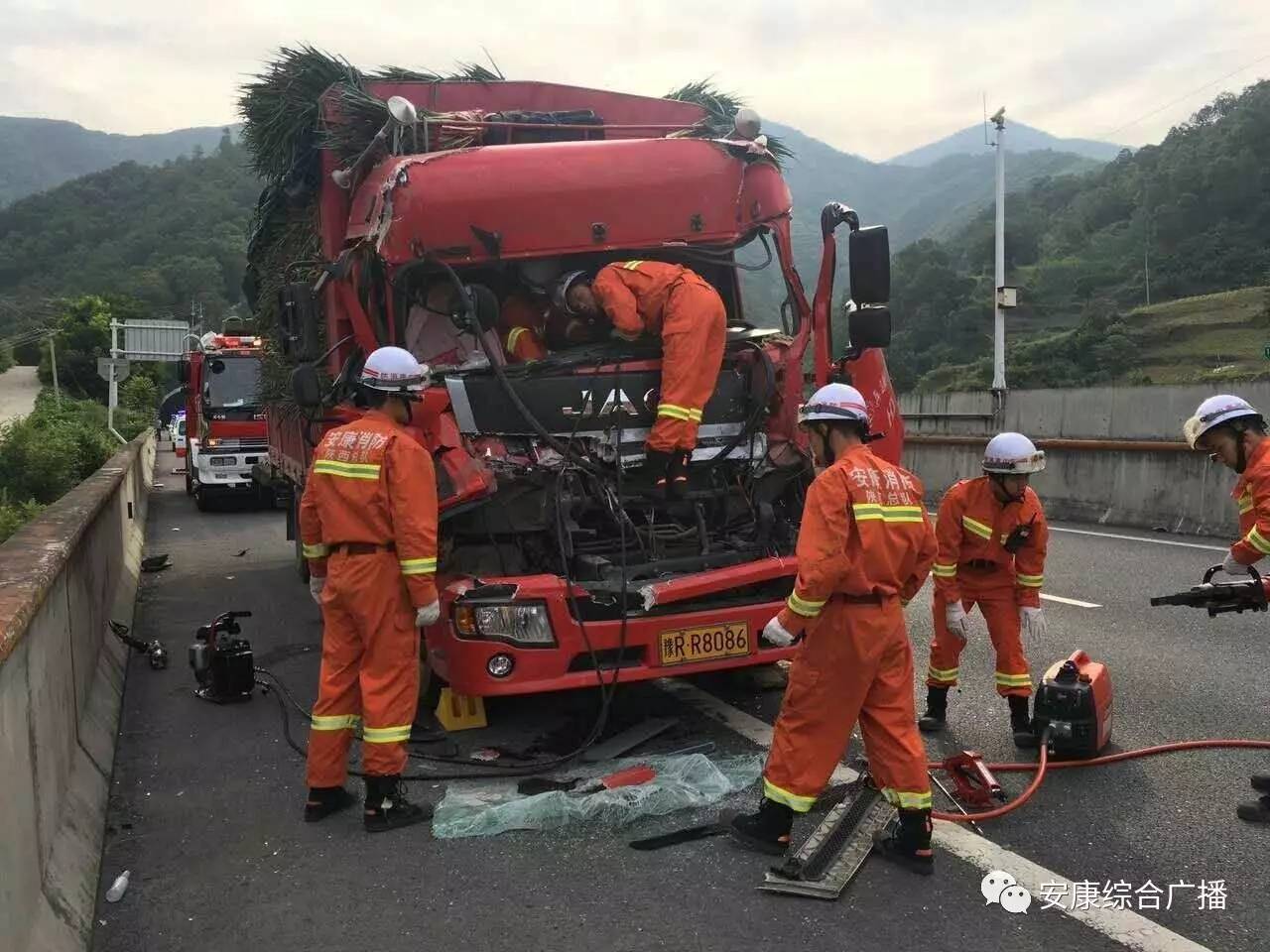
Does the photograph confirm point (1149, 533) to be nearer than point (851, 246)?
No

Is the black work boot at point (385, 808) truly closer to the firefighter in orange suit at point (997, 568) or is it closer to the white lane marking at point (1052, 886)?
the white lane marking at point (1052, 886)

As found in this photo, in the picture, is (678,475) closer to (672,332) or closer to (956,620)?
(672,332)

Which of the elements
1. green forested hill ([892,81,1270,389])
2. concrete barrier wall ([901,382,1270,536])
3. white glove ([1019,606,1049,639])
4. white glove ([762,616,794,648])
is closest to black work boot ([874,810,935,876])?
white glove ([762,616,794,648])

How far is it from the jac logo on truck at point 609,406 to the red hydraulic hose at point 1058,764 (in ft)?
6.80

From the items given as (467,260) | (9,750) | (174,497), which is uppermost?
(467,260)

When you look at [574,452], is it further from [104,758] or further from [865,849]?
[104,758]

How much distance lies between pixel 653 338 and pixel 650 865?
2636 millimetres

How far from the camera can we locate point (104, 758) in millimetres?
4820

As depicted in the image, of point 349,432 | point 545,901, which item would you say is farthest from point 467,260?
point 545,901

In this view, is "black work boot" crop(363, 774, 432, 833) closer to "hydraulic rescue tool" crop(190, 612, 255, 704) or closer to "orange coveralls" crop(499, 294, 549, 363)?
"orange coveralls" crop(499, 294, 549, 363)

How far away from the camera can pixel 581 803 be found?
4.05m

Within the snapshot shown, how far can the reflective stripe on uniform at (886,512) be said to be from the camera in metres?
3.55

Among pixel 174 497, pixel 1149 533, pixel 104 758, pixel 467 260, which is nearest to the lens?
pixel 104 758

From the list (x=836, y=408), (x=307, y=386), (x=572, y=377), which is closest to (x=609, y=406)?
(x=572, y=377)
